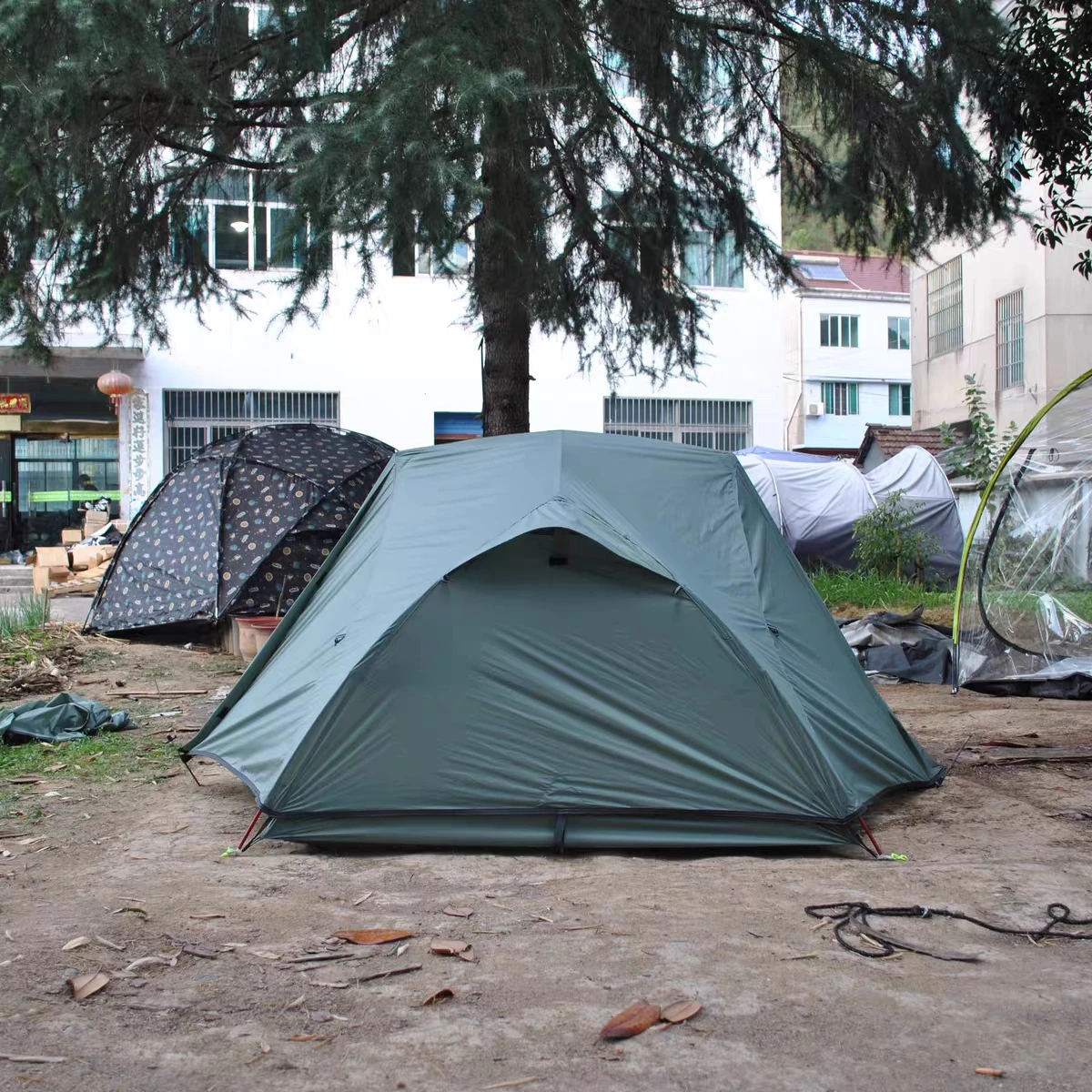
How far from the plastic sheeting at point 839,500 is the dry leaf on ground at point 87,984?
44.1ft

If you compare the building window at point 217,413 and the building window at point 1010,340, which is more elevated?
the building window at point 1010,340

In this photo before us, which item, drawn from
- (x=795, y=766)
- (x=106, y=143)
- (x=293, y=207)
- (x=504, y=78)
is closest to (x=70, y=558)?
(x=106, y=143)

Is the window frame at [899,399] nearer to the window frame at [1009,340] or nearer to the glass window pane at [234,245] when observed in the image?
the window frame at [1009,340]

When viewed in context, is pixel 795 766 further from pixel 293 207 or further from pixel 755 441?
pixel 755 441

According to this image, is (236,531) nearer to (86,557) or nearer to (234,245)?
(86,557)

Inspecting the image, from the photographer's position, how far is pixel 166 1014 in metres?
2.92

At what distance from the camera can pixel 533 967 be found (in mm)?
3238

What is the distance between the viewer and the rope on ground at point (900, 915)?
335 cm

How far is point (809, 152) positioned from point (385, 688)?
6.67 metres

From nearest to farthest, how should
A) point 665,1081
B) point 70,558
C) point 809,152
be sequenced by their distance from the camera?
point 665,1081, point 809,152, point 70,558

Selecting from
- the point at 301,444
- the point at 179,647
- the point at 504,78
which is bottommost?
the point at 179,647

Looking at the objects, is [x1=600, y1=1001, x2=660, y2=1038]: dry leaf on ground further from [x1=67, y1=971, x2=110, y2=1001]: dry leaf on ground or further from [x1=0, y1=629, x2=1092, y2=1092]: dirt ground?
[x1=67, y1=971, x2=110, y2=1001]: dry leaf on ground

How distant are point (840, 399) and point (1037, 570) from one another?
1124 inches

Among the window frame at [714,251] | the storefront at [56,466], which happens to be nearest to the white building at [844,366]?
the storefront at [56,466]
